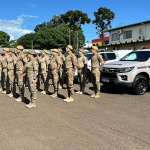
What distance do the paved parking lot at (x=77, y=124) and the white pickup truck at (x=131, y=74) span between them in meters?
0.93

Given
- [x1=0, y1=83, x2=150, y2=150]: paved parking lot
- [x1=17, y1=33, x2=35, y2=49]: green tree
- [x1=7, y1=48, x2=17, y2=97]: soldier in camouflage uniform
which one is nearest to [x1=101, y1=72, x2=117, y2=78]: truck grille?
[x1=0, y1=83, x2=150, y2=150]: paved parking lot

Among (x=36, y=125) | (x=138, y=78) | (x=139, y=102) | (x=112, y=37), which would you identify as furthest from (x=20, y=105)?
(x=112, y=37)

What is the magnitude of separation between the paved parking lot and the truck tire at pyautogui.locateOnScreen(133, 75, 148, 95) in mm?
895

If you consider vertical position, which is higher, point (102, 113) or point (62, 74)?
point (62, 74)

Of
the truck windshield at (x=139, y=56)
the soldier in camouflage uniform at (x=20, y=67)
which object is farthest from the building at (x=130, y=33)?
the soldier in camouflage uniform at (x=20, y=67)

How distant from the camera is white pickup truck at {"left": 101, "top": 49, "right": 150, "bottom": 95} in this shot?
10.3 metres

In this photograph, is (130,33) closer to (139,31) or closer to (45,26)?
(139,31)

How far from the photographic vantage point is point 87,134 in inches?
222

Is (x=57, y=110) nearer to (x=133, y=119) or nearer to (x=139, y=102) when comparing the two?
(x=133, y=119)

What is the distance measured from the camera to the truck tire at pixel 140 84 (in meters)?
10.4

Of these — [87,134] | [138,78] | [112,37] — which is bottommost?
[87,134]

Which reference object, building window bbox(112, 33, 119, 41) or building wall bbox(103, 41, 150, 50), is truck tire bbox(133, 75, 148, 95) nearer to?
building wall bbox(103, 41, 150, 50)

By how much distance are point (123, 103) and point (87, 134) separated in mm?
3539

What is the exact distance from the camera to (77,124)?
6.40 meters
